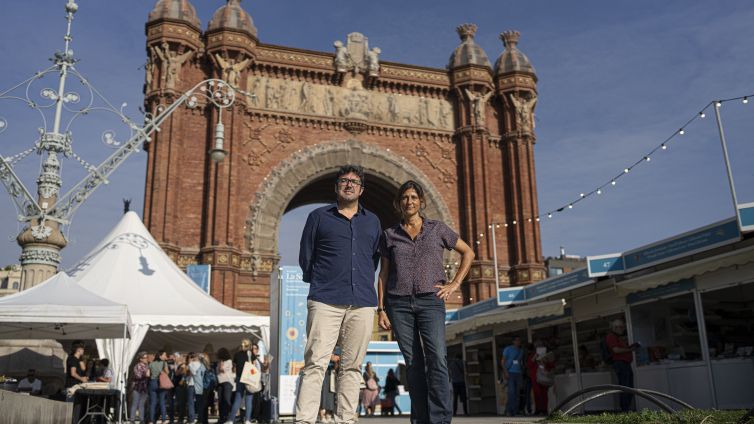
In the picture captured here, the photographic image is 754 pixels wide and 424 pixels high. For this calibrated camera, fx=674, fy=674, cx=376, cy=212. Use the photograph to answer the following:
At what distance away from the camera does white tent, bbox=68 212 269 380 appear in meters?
14.4

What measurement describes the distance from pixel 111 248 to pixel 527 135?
1950 centimetres

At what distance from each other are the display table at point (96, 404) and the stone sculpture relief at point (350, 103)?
17.8 m

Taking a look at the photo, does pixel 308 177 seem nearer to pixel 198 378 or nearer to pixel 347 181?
pixel 198 378

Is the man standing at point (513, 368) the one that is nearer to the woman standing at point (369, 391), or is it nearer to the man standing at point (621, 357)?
Answer: the man standing at point (621, 357)

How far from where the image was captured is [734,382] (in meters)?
10.8

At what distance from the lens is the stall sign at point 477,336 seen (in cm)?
1908

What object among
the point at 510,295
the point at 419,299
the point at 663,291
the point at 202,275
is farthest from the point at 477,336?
the point at 419,299

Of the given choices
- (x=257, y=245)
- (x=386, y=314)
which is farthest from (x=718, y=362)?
(x=257, y=245)

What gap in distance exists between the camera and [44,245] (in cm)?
1363

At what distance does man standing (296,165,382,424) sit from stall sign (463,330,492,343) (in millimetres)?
14633

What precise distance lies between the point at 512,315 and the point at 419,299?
37.3ft

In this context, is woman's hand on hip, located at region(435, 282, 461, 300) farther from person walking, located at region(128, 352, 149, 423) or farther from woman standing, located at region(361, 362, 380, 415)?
woman standing, located at region(361, 362, 380, 415)

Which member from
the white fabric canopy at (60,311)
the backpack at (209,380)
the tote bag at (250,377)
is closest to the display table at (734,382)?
the tote bag at (250,377)

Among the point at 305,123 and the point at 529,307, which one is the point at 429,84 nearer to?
the point at 305,123
